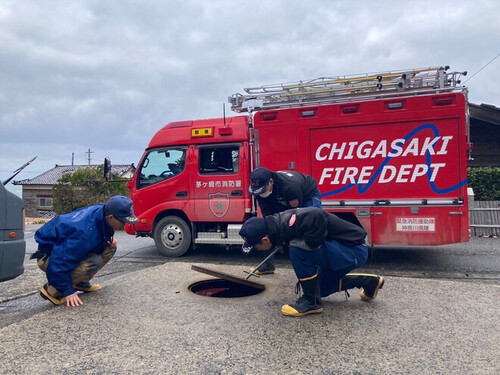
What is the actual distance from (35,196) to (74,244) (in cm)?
4353

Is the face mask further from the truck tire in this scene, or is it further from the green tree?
the green tree

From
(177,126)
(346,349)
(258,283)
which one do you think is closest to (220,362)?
(346,349)

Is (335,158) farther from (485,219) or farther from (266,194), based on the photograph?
(485,219)

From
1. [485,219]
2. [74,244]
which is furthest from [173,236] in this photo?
[485,219]

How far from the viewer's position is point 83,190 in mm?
17406

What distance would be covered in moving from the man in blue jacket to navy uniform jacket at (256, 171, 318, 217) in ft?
5.30

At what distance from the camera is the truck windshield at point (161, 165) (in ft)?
24.4

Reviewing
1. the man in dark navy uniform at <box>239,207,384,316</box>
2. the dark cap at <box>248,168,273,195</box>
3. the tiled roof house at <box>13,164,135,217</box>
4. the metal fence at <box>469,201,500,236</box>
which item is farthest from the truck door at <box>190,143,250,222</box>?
the tiled roof house at <box>13,164,135,217</box>

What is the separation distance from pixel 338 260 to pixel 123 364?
1.82 metres

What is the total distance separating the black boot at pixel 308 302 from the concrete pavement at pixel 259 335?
0.08 meters

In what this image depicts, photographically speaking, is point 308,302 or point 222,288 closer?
point 308,302

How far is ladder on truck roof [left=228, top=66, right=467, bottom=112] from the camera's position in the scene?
6.14m

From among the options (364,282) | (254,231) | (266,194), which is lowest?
(364,282)

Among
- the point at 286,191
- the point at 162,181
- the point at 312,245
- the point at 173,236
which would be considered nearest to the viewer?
the point at 312,245
